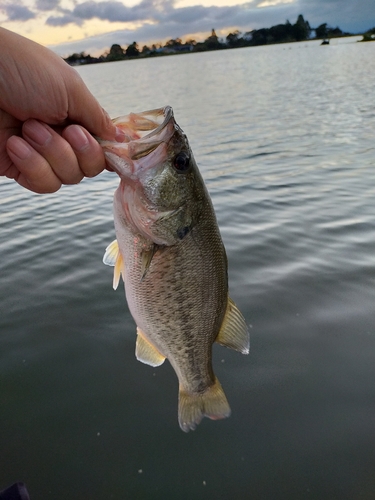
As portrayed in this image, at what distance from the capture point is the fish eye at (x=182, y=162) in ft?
7.16

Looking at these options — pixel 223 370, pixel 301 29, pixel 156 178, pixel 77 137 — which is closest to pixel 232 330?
pixel 156 178

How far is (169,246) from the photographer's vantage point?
2.32 m

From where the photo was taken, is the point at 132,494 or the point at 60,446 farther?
the point at 60,446

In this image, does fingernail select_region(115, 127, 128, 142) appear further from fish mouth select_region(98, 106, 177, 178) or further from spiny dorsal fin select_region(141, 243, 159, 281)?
spiny dorsal fin select_region(141, 243, 159, 281)

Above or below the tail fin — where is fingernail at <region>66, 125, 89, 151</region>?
above

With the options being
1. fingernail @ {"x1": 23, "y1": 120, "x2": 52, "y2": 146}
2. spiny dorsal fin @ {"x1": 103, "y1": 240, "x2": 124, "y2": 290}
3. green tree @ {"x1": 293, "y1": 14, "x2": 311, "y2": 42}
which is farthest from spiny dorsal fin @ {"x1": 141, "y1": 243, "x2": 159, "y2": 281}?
green tree @ {"x1": 293, "y1": 14, "x2": 311, "y2": 42}

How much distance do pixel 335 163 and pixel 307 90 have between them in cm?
1851

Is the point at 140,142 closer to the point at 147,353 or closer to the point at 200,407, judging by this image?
the point at 147,353

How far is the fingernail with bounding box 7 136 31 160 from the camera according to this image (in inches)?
82.7

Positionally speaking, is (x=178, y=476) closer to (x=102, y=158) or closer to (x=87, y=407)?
(x=87, y=407)

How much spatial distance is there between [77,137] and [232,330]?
1.40 metres

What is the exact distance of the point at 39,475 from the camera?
329cm

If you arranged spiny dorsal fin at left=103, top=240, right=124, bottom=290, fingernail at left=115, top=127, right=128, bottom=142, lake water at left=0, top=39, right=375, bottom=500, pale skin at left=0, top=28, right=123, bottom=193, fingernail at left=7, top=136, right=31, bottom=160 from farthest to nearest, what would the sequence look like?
lake water at left=0, top=39, right=375, bottom=500
spiny dorsal fin at left=103, top=240, right=124, bottom=290
fingernail at left=115, top=127, right=128, bottom=142
fingernail at left=7, top=136, right=31, bottom=160
pale skin at left=0, top=28, right=123, bottom=193

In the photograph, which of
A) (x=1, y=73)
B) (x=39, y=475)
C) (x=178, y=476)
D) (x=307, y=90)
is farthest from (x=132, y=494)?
(x=307, y=90)
